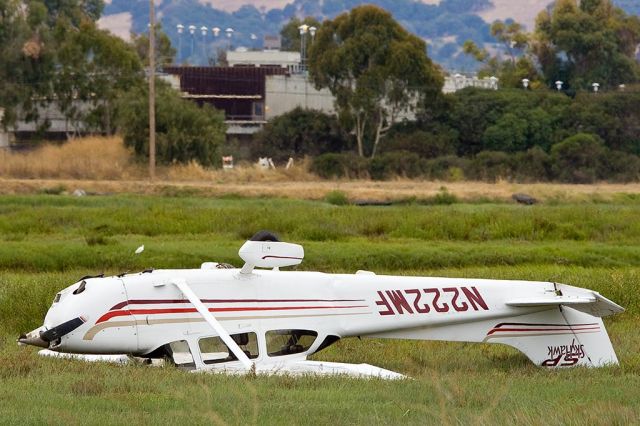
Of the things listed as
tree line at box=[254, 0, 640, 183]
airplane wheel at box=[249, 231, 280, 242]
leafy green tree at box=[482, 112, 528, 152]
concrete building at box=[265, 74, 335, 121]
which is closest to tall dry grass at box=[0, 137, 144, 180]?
tree line at box=[254, 0, 640, 183]

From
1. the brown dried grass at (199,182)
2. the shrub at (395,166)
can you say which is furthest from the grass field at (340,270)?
the shrub at (395,166)

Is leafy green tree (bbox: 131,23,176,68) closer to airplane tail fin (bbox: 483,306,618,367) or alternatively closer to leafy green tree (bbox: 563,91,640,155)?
leafy green tree (bbox: 563,91,640,155)

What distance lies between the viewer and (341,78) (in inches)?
2397

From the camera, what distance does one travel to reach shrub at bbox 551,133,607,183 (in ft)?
191

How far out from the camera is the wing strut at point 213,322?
41.2 feet

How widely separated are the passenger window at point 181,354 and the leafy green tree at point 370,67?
46.9m

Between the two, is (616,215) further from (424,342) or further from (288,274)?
(288,274)

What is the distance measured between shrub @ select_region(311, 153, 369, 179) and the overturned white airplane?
43105 millimetres

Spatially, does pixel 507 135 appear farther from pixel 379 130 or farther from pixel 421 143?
pixel 379 130

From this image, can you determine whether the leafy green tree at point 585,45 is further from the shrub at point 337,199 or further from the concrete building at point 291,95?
the shrub at point 337,199

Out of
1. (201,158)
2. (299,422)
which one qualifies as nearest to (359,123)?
(201,158)

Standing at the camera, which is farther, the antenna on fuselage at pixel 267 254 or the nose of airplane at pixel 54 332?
the antenna on fuselage at pixel 267 254

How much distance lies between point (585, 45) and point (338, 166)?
23.8 m

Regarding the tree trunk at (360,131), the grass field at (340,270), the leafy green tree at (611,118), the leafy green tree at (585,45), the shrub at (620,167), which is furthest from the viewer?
the leafy green tree at (585,45)
